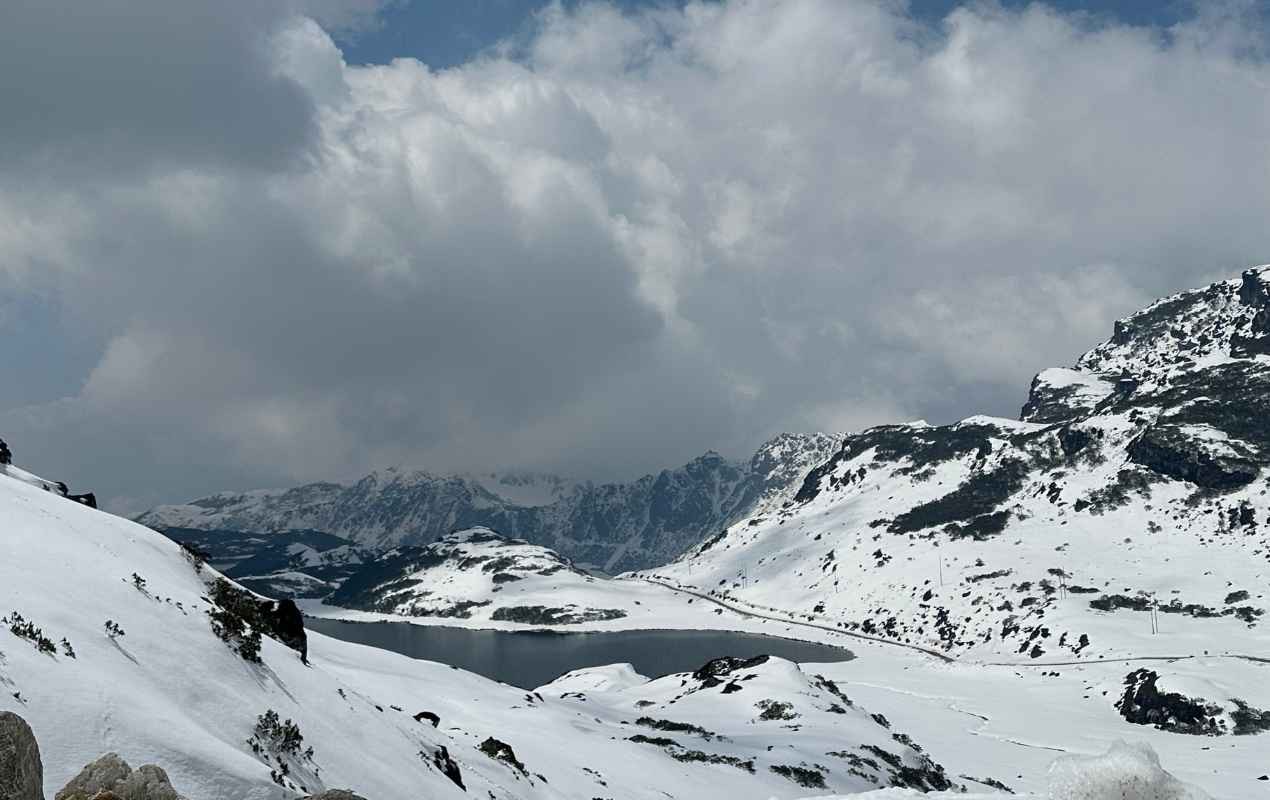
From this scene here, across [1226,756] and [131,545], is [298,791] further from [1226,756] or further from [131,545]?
[1226,756]

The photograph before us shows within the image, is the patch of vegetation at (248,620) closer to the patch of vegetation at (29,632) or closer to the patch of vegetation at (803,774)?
the patch of vegetation at (29,632)

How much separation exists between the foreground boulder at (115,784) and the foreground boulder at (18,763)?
0.58m

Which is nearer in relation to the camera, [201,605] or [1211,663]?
[201,605]

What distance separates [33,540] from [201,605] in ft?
16.9

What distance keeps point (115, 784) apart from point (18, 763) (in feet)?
5.17

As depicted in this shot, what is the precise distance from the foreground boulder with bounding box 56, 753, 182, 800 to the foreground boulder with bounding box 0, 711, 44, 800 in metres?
0.58

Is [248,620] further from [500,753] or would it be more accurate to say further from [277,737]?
[500,753]

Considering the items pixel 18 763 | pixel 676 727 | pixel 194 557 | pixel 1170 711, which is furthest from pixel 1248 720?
pixel 18 763

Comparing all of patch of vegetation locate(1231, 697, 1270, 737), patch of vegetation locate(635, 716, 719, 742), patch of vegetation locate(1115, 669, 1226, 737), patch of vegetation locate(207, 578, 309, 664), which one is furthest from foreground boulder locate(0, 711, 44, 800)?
patch of vegetation locate(1115, 669, 1226, 737)

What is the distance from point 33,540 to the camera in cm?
2597

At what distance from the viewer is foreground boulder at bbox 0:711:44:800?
12.5 meters

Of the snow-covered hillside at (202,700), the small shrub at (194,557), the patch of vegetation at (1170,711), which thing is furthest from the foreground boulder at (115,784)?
the patch of vegetation at (1170,711)

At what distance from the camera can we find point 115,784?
13.9 metres

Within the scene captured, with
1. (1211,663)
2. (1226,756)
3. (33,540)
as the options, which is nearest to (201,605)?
(33,540)
